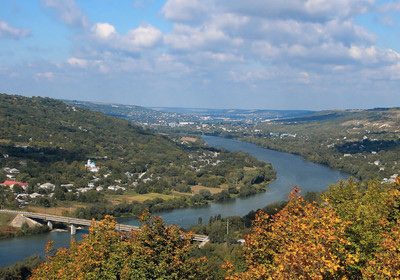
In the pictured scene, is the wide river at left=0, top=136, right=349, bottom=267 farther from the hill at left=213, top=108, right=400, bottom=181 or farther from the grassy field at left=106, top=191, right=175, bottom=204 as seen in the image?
the grassy field at left=106, top=191, right=175, bottom=204

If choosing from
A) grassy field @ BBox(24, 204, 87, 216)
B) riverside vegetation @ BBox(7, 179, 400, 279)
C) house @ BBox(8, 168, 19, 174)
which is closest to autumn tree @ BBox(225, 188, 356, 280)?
riverside vegetation @ BBox(7, 179, 400, 279)

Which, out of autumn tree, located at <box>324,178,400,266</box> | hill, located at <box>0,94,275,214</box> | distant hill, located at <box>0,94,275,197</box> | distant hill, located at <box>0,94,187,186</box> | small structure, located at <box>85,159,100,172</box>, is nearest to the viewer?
autumn tree, located at <box>324,178,400,266</box>

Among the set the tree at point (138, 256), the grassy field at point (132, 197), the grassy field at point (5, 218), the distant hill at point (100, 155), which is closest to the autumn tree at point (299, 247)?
the tree at point (138, 256)

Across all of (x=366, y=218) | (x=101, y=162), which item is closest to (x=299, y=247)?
(x=366, y=218)

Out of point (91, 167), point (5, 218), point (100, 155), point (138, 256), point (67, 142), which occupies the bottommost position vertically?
point (5, 218)

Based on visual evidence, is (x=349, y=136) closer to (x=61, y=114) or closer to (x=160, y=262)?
(x=61, y=114)

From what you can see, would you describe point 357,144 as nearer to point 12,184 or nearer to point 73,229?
point 73,229
